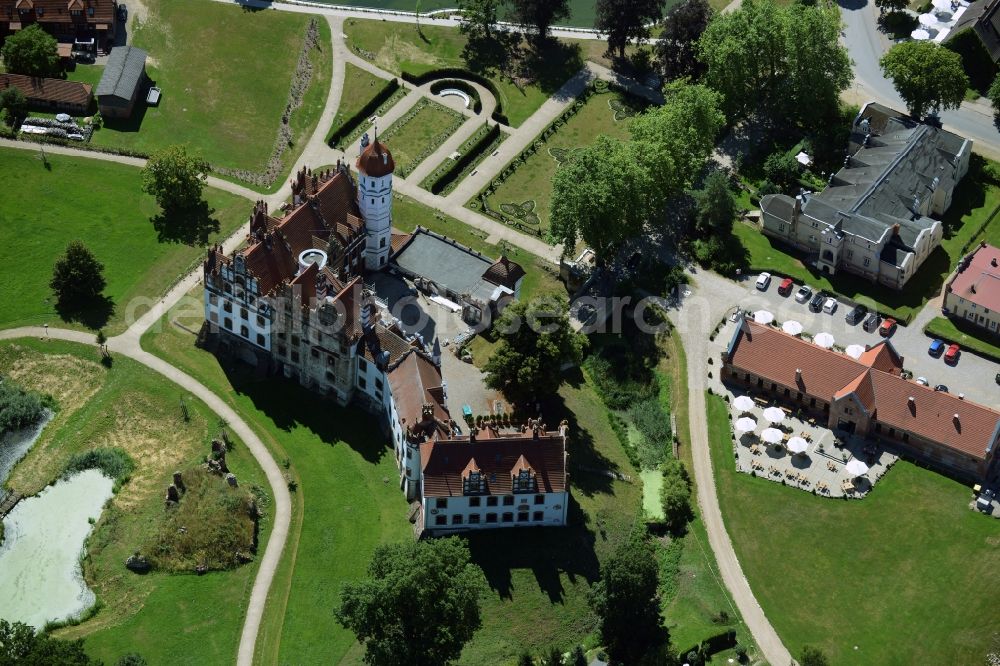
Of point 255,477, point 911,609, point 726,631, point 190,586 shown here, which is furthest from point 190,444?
point 911,609

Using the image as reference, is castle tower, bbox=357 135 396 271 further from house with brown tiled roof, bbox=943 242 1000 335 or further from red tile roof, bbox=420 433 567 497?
house with brown tiled roof, bbox=943 242 1000 335

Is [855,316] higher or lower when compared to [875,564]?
higher

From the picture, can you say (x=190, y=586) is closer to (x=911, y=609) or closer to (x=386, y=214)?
(x=386, y=214)

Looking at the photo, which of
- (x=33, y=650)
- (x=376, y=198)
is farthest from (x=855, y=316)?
(x=33, y=650)

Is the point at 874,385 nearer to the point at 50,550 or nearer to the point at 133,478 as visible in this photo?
the point at 133,478

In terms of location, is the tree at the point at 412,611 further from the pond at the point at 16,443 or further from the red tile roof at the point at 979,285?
the red tile roof at the point at 979,285

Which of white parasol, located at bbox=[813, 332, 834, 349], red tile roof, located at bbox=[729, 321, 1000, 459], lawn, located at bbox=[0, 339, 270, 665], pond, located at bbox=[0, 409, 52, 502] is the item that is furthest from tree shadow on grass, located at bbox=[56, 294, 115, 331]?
white parasol, located at bbox=[813, 332, 834, 349]
